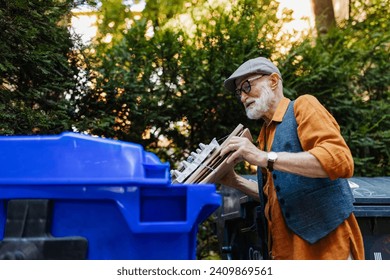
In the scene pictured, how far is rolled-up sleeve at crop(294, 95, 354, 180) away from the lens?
→ 2.00 meters

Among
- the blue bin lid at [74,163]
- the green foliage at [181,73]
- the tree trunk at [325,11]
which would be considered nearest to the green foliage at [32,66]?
the green foliage at [181,73]

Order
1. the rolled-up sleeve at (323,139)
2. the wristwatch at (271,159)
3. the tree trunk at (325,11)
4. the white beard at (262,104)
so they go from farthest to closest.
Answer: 1. the tree trunk at (325,11)
2. the white beard at (262,104)
3. the wristwatch at (271,159)
4. the rolled-up sleeve at (323,139)

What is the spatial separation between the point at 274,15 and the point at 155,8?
3.19 meters

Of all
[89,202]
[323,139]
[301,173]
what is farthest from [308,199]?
[89,202]

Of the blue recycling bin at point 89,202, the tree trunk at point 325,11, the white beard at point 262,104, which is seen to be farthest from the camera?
the tree trunk at point 325,11

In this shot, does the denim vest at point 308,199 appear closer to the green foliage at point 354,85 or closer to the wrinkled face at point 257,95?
the wrinkled face at point 257,95

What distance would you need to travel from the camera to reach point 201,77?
480 cm

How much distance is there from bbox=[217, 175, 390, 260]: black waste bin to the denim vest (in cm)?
51

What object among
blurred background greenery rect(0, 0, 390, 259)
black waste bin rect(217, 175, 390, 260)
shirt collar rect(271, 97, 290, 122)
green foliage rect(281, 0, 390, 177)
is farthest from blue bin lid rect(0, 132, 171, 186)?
green foliage rect(281, 0, 390, 177)

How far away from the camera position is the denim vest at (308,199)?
2193 mm

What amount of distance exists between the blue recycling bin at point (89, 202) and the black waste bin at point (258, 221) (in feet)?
4.08

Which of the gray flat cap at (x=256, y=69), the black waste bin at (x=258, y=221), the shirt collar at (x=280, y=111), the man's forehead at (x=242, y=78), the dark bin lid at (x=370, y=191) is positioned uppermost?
the gray flat cap at (x=256, y=69)

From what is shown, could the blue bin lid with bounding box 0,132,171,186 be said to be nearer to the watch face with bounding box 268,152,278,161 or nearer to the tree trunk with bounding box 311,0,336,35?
the watch face with bounding box 268,152,278,161

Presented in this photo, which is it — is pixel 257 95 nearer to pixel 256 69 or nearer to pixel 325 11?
pixel 256 69
